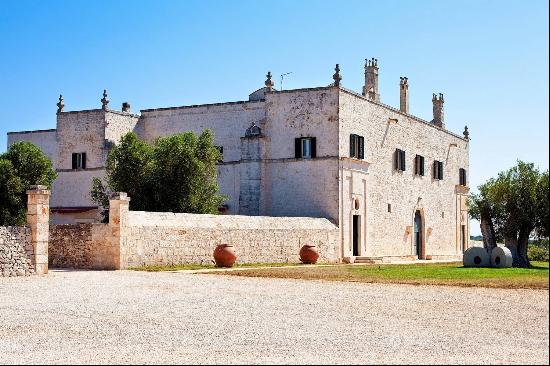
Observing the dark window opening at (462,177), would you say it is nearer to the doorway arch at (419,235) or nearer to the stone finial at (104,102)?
the doorway arch at (419,235)

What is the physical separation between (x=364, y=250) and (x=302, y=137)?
7152mm

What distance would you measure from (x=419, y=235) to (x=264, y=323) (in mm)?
38985

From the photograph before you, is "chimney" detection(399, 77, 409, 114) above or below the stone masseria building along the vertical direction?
above

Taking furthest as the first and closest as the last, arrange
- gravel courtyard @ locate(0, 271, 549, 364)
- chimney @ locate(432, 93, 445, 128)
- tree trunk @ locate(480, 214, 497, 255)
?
chimney @ locate(432, 93, 445, 128) → tree trunk @ locate(480, 214, 497, 255) → gravel courtyard @ locate(0, 271, 549, 364)

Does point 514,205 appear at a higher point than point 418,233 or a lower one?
higher

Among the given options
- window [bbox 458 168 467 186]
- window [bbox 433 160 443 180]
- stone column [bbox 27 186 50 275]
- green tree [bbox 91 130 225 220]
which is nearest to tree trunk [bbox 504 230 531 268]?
window [bbox 433 160 443 180]

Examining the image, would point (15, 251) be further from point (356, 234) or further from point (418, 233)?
point (418, 233)

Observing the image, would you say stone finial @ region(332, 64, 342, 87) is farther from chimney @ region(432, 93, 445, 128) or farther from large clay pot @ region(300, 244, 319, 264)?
chimney @ region(432, 93, 445, 128)

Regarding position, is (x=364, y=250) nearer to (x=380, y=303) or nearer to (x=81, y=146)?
(x=81, y=146)

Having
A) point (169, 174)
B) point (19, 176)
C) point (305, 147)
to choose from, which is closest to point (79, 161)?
point (19, 176)

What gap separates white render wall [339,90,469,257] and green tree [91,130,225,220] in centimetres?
702

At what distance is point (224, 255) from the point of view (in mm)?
31641

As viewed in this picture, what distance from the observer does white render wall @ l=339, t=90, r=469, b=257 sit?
139 feet

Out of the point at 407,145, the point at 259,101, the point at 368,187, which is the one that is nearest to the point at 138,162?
the point at 259,101
